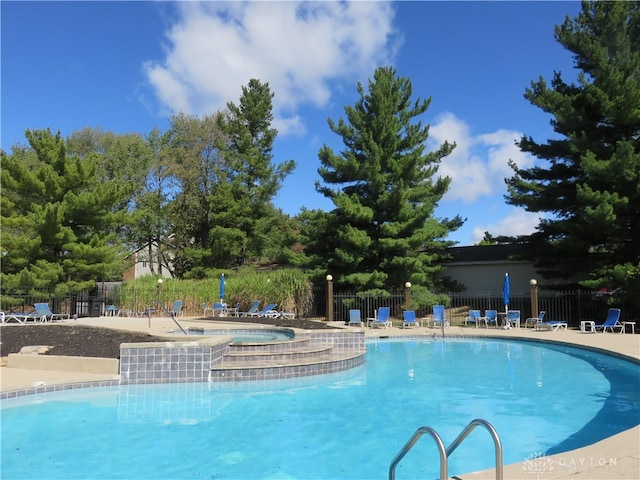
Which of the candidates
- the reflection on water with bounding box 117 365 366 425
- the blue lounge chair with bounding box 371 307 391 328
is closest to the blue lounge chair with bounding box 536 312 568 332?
the blue lounge chair with bounding box 371 307 391 328

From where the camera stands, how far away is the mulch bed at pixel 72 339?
9867 millimetres

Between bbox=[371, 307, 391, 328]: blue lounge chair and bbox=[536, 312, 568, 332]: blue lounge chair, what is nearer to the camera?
bbox=[536, 312, 568, 332]: blue lounge chair

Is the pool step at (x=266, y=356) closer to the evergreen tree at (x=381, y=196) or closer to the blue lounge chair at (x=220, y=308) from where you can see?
the evergreen tree at (x=381, y=196)

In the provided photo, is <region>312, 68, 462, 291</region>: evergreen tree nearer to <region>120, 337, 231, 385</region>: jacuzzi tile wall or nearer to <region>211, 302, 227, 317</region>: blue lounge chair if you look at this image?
<region>211, 302, 227, 317</region>: blue lounge chair

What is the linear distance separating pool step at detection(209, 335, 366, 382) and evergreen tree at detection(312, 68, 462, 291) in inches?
399

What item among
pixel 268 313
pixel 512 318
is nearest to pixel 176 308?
pixel 268 313

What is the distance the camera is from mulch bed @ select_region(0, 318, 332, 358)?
32.4 ft

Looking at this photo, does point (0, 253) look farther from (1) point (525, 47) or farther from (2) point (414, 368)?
(1) point (525, 47)

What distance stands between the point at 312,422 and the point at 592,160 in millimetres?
16308

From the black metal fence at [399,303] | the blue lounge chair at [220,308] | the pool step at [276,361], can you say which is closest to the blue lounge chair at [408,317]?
the black metal fence at [399,303]

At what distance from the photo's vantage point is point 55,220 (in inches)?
784

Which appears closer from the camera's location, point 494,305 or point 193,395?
point 193,395

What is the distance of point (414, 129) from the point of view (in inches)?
921

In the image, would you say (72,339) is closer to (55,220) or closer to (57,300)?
(55,220)
